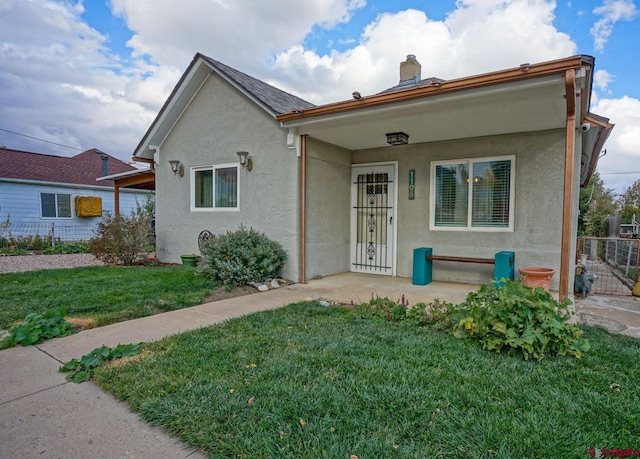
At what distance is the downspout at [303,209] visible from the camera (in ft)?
20.1

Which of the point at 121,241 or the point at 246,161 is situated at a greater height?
the point at 246,161

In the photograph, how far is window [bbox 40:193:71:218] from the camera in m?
14.5

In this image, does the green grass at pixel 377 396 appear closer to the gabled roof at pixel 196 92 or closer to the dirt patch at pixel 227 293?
the dirt patch at pixel 227 293

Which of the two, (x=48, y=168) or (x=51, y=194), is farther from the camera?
(x=48, y=168)

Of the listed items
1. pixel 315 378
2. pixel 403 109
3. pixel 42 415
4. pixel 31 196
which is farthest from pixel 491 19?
pixel 31 196

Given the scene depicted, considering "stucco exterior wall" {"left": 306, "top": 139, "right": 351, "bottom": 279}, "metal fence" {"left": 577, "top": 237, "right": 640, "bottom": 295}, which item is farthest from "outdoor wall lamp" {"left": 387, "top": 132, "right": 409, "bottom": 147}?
"metal fence" {"left": 577, "top": 237, "right": 640, "bottom": 295}

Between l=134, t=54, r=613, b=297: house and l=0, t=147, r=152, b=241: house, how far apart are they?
853 cm

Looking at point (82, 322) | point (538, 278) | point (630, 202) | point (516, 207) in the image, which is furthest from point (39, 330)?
point (630, 202)

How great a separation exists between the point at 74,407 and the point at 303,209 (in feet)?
14.8

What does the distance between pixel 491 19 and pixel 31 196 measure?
57.7ft

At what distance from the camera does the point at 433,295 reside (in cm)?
529

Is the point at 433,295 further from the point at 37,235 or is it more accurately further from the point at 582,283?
the point at 37,235

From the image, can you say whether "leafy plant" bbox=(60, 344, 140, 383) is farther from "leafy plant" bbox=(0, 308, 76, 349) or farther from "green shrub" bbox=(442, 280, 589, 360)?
"green shrub" bbox=(442, 280, 589, 360)

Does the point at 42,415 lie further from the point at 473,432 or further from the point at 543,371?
the point at 543,371
